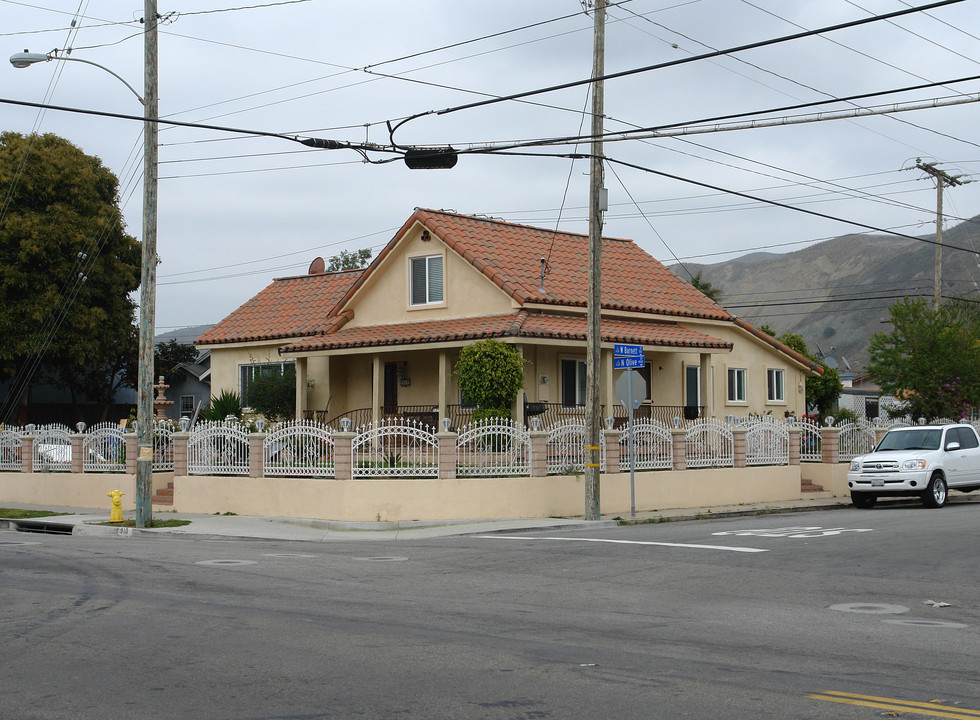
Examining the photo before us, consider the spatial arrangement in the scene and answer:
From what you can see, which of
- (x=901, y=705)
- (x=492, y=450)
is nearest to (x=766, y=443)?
(x=492, y=450)

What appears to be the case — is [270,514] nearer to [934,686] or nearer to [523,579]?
[523,579]

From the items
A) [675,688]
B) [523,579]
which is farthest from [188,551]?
[675,688]

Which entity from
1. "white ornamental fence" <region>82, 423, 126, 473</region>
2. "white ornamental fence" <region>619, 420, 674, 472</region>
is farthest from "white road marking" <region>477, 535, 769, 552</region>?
"white ornamental fence" <region>82, 423, 126, 473</region>

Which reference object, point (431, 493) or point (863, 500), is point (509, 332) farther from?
point (863, 500)

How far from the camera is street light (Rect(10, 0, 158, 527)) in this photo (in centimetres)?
2072

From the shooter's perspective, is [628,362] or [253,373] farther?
[253,373]

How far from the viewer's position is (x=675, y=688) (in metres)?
7.54

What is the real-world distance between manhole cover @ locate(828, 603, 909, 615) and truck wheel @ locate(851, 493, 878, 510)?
46.9 feet

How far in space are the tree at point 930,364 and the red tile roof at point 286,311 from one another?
16.7m

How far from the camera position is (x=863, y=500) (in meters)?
25.3

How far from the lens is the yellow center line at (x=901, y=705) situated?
22.5ft

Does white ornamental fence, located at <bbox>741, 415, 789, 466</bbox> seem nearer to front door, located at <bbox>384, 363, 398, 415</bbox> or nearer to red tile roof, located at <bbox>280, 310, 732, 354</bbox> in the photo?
red tile roof, located at <bbox>280, 310, 732, 354</bbox>

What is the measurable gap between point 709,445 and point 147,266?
43.0 feet

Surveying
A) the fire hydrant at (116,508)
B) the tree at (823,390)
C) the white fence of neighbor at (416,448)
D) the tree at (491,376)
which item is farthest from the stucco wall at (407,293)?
the tree at (823,390)
